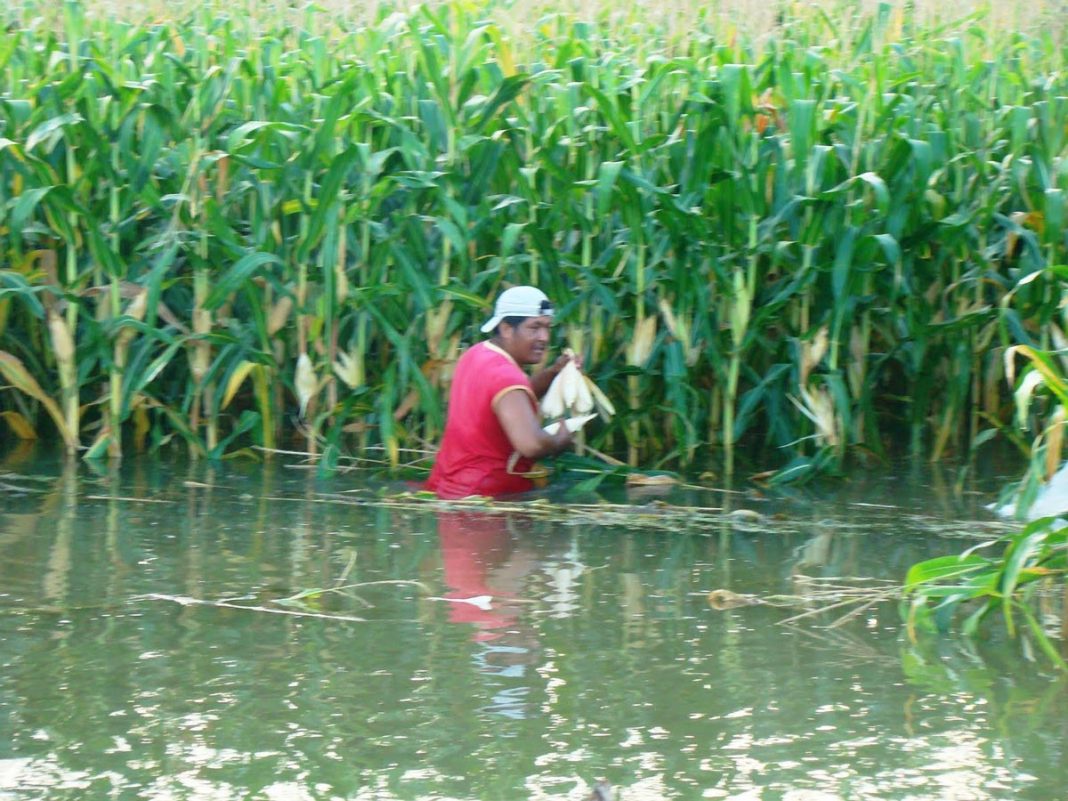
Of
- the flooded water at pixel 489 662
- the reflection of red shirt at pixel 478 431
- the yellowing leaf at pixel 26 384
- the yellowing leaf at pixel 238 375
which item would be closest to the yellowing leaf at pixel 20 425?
the yellowing leaf at pixel 26 384

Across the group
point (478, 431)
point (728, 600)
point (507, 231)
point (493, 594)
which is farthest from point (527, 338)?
point (728, 600)

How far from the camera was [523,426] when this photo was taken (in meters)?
6.62

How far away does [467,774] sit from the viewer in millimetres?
3584

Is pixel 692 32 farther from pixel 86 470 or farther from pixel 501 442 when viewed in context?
pixel 86 470

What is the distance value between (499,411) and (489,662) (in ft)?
7.71

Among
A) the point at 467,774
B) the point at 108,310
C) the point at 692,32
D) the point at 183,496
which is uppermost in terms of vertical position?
the point at 692,32

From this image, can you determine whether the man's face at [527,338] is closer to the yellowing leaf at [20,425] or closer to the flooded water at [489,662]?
the flooded water at [489,662]

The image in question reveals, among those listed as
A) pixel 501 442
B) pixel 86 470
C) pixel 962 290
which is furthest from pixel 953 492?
pixel 86 470

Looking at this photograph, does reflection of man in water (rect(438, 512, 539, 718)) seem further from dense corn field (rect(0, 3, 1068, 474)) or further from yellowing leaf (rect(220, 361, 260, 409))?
yellowing leaf (rect(220, 361, 260, 409))

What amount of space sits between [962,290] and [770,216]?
1125mm

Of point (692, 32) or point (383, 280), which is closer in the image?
point (383, 280)

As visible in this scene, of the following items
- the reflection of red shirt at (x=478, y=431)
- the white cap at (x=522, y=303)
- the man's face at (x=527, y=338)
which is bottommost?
the reflection of red shirt at (x=478, y=431)

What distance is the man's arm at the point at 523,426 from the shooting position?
6.62 m

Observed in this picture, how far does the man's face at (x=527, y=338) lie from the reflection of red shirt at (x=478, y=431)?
0.05m
